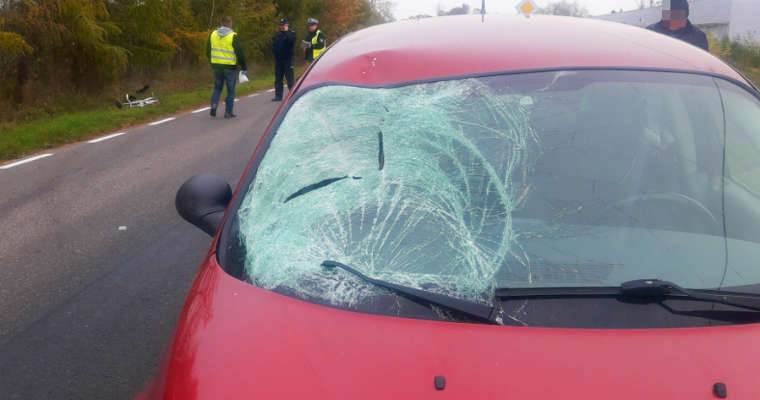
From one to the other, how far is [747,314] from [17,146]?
10.5 meters

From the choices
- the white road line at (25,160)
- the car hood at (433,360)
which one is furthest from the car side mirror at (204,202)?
the white road line at (25,160)

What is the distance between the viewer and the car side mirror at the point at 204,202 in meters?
2.23

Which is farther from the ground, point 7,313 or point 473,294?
point 473,294

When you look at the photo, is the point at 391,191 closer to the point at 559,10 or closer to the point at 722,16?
the point at 559,10

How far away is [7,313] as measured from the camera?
3.95 meters

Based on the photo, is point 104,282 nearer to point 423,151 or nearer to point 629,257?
point 423,151

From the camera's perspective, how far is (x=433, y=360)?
1469mm

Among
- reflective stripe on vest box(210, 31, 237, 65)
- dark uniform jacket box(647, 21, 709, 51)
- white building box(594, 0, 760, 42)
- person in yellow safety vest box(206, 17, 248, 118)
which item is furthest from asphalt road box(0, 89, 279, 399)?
white building box(594, 0, 760, 42)

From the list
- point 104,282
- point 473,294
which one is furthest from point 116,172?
point 473,294

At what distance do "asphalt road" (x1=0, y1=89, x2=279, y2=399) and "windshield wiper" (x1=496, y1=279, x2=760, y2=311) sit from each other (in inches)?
81.9

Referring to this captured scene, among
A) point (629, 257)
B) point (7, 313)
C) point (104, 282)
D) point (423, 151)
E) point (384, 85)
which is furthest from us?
point (104, 282)

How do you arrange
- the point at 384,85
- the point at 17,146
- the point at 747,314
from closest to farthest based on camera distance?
the point at 747,314
the point at 384,85
the point at 17,146

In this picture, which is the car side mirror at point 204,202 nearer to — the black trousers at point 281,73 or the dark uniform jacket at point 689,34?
the dark uniform jacket at point 689,34

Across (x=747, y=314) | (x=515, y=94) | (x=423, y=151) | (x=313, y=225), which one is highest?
(x=515, y=94)
